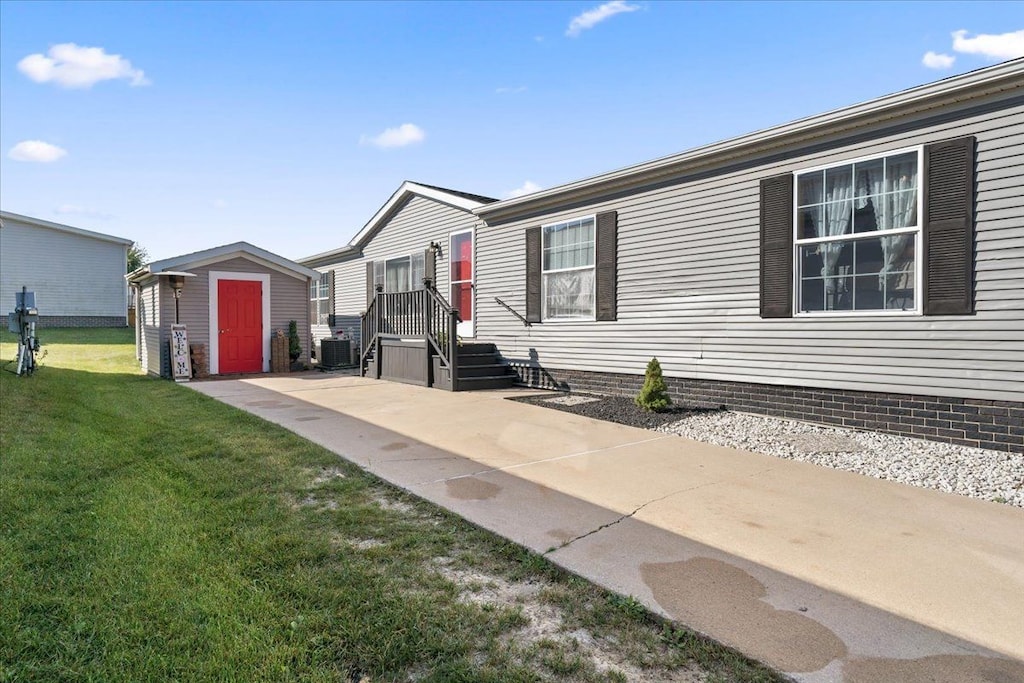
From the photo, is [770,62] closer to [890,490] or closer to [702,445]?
[702,445]

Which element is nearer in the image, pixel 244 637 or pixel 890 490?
pixel 244 637

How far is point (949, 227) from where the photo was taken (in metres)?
5.24

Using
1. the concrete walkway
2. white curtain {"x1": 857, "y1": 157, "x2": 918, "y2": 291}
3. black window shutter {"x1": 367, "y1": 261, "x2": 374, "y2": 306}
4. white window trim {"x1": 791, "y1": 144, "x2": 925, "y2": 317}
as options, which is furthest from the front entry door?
white curtain {"x1": 857, "y1": 157, "x2": 918, "y2": 291}

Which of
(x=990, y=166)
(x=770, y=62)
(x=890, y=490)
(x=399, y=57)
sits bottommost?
(x=890, y=490)

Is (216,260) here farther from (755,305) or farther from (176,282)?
(755,305)

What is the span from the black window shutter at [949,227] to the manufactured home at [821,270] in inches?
0.5

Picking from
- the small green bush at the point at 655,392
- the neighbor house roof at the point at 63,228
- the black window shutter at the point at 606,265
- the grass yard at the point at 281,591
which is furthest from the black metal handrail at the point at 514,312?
the neighbor house roof at the point at 63,228

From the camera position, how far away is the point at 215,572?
261 centimetres

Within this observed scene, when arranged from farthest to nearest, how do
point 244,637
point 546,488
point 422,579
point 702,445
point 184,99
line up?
point 184,99, point 702,445, point 546,488, point 422,579, point 244,637

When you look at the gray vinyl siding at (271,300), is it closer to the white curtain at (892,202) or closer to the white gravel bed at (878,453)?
the white gravel bed at (878,453)

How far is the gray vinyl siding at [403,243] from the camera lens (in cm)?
1185

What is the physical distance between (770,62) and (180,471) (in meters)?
10.6

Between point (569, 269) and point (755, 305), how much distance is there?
10.7 ft

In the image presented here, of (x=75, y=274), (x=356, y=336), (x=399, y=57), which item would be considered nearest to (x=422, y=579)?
(x=399, y=57)
